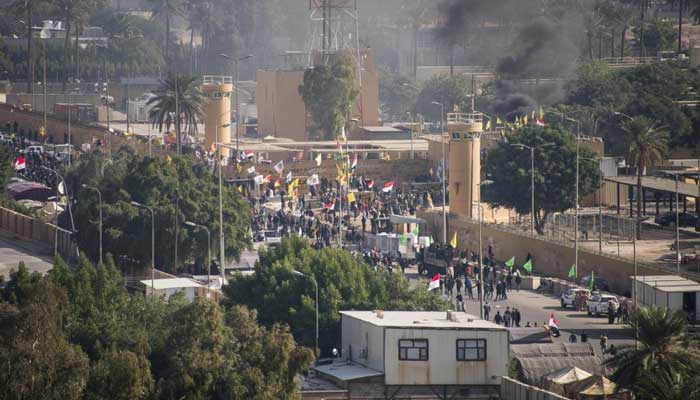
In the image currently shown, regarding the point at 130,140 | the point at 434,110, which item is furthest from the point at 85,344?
the point at 434,110

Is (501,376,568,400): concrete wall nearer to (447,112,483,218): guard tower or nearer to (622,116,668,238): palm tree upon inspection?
(622,116,668,238): palm tree

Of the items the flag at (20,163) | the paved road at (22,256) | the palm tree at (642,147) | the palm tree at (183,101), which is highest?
the palm tree at (183,101)

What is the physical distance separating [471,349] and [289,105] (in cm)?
7362

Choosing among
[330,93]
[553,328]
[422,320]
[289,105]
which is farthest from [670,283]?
[289,105]

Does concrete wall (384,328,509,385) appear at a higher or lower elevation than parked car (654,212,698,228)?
lower

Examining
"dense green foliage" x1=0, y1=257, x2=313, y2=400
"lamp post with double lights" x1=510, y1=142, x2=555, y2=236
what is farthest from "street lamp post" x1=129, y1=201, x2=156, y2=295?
"lamp post with double lights" x1=510, y1=142, x2=555, y2=236

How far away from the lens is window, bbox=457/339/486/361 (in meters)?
53.6

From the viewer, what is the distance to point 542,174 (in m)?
86.9

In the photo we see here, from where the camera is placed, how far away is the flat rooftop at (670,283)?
205 ft

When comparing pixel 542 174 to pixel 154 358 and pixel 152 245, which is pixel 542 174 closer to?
pixel 152 245

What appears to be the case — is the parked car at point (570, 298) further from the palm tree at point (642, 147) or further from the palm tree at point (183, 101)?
the palm tree at point (183, 101)

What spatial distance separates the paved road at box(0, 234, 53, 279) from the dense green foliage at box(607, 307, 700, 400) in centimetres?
3380

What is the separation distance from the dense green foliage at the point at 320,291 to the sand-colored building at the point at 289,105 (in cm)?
6272

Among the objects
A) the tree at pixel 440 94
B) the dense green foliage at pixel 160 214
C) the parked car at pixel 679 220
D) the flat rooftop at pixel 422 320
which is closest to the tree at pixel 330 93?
the tree at pixel 440 94
